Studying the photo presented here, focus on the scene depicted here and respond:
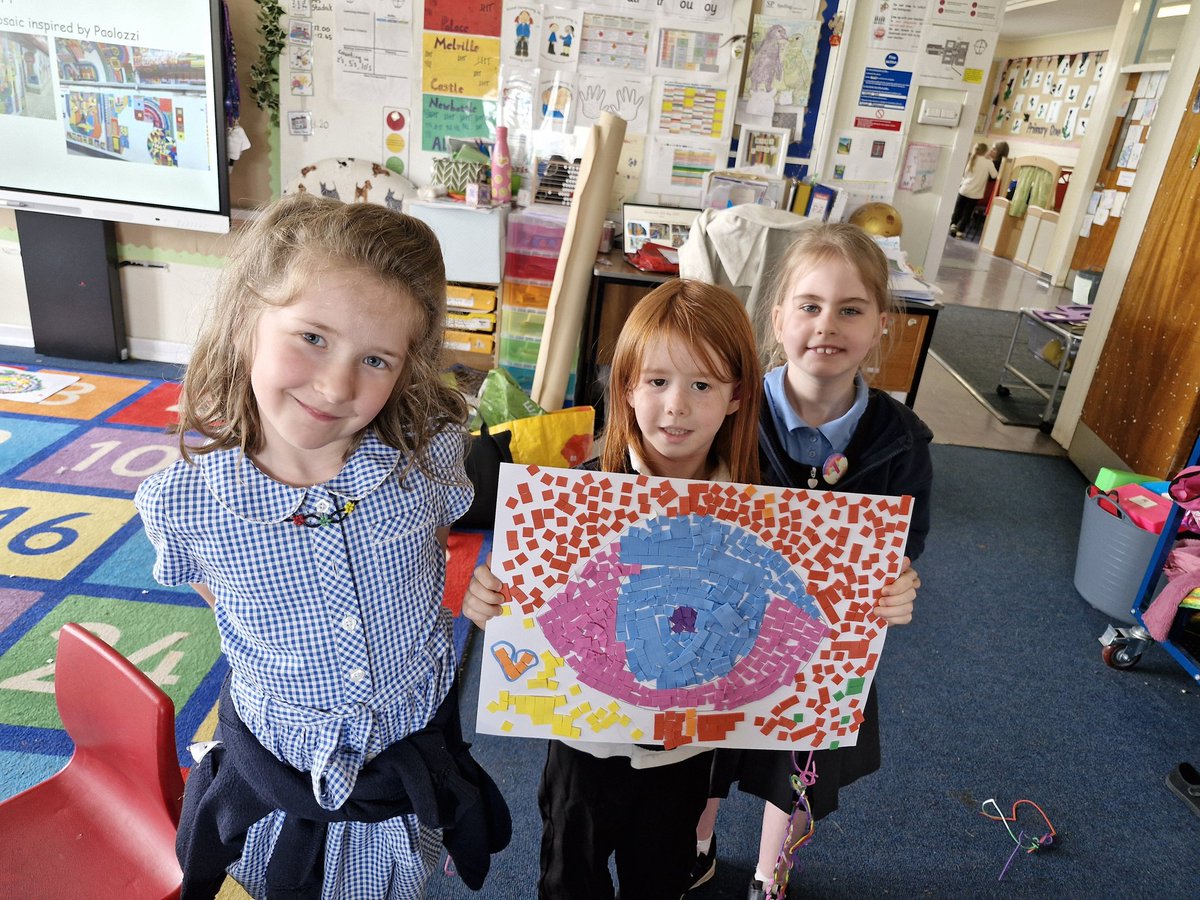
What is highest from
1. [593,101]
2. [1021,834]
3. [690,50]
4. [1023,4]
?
[1023,4]

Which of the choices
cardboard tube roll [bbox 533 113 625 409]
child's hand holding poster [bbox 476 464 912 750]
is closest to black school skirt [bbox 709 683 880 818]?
child's hand holding poster [bbox 476 464 912 750]

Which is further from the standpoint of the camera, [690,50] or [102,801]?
[690,50]

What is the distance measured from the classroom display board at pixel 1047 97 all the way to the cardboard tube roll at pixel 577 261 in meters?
7.70

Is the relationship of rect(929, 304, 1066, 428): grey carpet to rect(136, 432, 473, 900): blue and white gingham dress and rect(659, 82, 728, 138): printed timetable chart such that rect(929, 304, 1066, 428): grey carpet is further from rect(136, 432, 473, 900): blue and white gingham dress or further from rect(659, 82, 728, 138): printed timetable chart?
rect(136, 432, 473, 900): blue and white gingham dress

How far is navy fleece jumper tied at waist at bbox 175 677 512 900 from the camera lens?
930 mm

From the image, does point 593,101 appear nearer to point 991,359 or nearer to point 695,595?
point 695,595

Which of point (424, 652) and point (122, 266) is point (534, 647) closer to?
point (424, 652)

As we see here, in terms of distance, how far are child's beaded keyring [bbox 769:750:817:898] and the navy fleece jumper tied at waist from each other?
483mm

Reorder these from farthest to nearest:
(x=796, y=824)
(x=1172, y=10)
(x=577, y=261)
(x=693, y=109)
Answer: (x=1172, y=10)
(x=693, y=109)
(x=577, y=261)
(x=796, y=824)

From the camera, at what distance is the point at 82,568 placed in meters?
2.29

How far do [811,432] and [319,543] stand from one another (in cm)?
72

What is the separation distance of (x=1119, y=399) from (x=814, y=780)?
299cm

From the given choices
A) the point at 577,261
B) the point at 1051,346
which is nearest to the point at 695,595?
the point at 577,261

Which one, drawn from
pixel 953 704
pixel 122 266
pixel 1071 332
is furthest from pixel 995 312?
pixel 122 266
